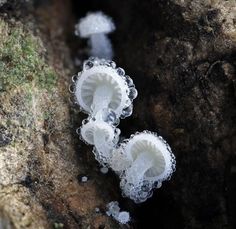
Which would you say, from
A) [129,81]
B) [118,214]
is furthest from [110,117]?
[118,214]

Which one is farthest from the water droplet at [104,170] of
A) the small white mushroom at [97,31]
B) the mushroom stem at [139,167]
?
the small white mushroom at [97,31]

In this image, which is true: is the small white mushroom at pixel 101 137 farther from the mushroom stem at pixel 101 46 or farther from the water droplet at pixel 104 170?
the mushroom stem at pixel 101 46

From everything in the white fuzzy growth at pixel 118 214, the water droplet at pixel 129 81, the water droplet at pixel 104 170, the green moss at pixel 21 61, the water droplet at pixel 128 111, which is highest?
the green moss at pixel 21 61

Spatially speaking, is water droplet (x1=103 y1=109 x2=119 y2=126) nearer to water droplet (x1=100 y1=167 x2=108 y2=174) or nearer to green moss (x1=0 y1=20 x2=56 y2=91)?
water droplet (x1=100 y1=167 x2=108 y2=174)

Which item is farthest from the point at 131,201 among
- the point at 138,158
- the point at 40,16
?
the point at 40,16

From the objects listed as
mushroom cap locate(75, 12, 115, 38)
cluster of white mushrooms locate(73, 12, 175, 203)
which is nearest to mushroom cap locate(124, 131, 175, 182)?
cluster of white mushrooms locate(73, 12, 175, 203)

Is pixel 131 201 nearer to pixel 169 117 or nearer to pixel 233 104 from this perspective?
pixel 169 117

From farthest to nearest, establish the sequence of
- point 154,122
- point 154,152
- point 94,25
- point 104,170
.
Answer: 1. point 94,25
2. point 154,122
3. point 104,170
4. point 154,152

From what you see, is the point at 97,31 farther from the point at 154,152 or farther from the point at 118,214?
the point at 118,214
